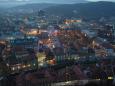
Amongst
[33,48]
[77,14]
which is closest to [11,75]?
[33,48]

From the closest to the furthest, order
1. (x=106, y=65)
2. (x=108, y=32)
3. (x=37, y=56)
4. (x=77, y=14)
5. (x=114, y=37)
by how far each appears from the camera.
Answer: (x=106, y=65)
(x=37, y=56)
(x=114, y=37)
(x=108, y=32)
(x=77, y=14)

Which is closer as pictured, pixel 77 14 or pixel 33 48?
pixel 33 48

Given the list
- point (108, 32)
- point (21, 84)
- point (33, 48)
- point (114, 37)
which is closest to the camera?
point (21, 84)

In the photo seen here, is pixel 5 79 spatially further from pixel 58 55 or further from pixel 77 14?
pixel 77 14

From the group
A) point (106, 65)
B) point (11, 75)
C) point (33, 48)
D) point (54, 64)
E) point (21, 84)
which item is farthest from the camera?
point (33, 48)

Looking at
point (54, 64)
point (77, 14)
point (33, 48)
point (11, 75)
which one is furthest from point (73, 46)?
point (77, 14)

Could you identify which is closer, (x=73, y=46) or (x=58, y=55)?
(x=58, y=55)

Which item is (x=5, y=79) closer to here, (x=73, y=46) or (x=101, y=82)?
(x=101, y=82)

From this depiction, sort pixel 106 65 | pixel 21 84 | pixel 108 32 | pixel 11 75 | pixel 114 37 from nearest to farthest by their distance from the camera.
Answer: pixel 21 84, pixel 11 75, pixel 106 65, pixel 114 37, pixel 108 32
